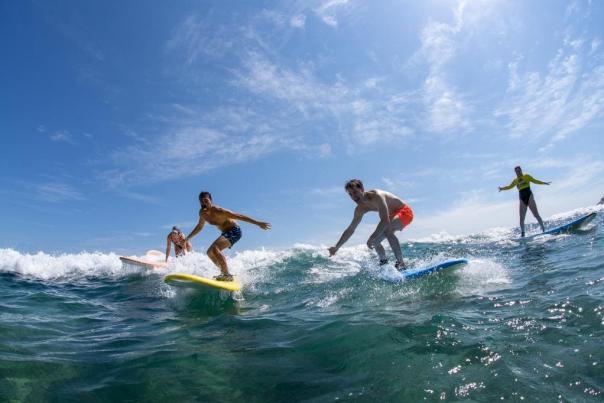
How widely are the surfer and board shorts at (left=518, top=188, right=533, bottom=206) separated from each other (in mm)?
14030

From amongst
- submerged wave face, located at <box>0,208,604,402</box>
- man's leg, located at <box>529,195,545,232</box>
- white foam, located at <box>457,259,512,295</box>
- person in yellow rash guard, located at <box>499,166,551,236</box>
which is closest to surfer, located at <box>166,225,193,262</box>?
submerged wave face, located at <box>0,208,604,402</box>

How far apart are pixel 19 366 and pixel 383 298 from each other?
16.1 feet

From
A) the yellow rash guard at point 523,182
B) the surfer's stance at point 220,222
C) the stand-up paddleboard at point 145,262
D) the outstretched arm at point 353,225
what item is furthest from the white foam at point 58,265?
the yellow rash guard at point 523,182

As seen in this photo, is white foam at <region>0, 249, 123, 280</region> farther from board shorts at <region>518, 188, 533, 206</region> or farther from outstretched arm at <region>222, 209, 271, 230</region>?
board shorts at <region>518, 188, 533, 206</region>

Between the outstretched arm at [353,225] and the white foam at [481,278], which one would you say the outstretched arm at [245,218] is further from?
the white foam at [481,278]

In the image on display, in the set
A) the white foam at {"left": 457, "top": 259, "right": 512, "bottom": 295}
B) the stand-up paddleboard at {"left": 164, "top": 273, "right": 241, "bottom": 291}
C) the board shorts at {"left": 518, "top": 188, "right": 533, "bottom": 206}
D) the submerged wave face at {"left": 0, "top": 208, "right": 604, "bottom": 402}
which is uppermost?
the board shorts at {"left": 518, "top": 188, "right": 533, "bottom": 206}

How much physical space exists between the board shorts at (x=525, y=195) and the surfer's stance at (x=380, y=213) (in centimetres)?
989

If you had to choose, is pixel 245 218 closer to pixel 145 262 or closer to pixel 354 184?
pixel 354 184

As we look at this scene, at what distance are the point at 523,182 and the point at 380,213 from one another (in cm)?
1114

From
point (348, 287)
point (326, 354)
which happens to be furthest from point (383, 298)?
point (326, 354)

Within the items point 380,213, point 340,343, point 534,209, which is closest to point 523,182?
point 534,209

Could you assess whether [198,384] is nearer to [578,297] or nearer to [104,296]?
[578,297]

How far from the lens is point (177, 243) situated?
14.6m

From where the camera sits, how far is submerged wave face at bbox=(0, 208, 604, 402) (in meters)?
2.96
